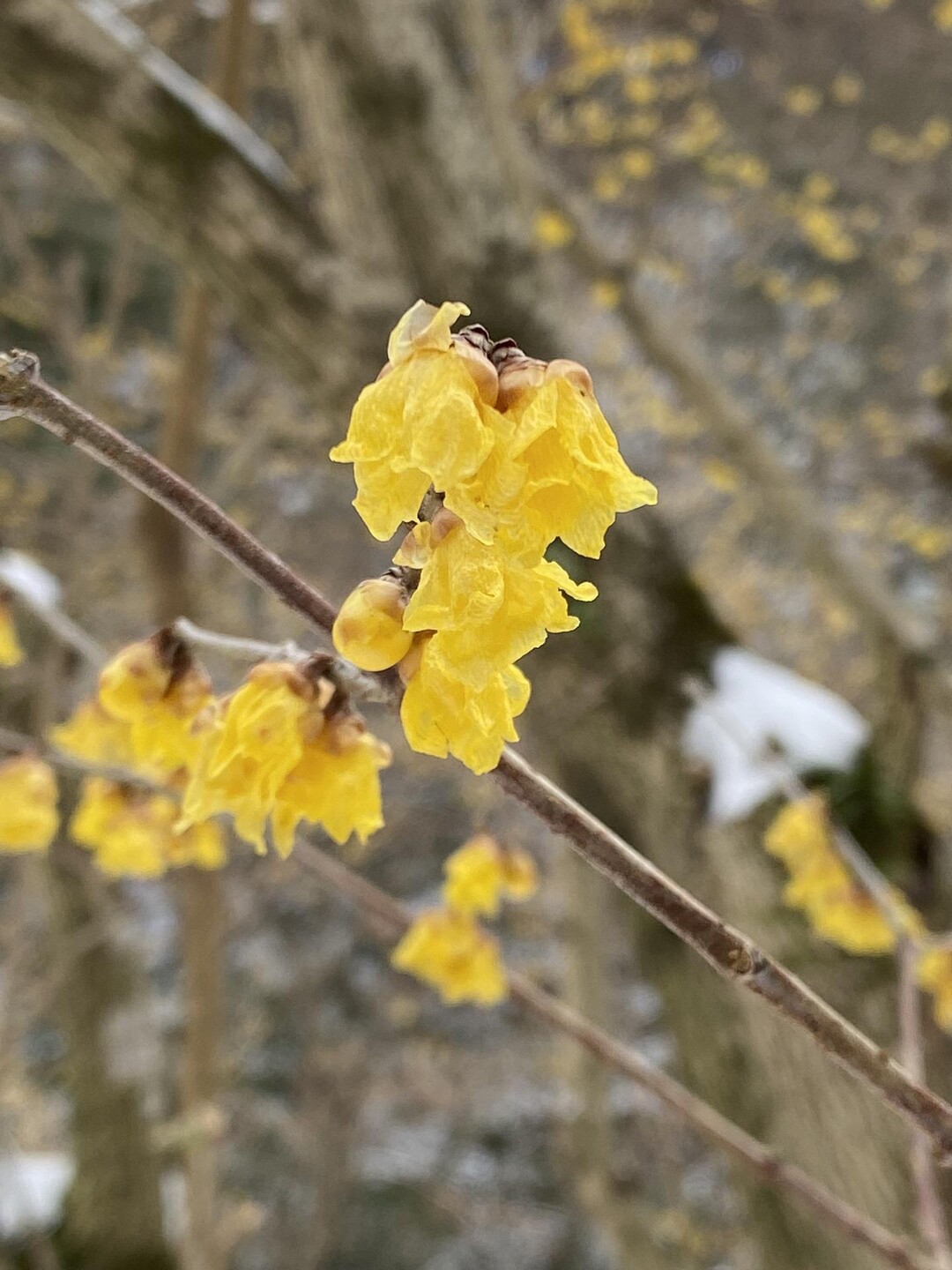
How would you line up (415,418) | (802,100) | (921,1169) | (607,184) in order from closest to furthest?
(415,418), (921,1169), (607,184), (802,100)

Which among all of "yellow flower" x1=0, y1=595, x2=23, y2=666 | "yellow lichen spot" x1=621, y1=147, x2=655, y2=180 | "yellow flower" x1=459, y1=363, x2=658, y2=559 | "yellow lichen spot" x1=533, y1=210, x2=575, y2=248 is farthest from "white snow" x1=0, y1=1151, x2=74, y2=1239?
"yellow lichen spot" x1=621, y1=147, x2=655, y2=180

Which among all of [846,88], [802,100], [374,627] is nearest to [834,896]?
[374,627]

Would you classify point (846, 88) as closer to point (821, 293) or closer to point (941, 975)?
point (821, 293)

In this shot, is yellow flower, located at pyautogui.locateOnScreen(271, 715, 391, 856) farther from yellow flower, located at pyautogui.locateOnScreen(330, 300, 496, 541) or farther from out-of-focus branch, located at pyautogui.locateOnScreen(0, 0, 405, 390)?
out-of-focus branch, located at pyautogui.locateOnScreen(0, 0, 405, 390)

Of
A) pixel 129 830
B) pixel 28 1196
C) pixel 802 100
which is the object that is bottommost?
pixel 28 1196

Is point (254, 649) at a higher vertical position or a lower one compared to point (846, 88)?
lower

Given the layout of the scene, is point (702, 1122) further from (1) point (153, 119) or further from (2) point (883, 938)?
(1) point (153, 119)

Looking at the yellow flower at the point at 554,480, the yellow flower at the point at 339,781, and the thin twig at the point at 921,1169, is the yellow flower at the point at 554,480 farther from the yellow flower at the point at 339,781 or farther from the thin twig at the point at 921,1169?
the thin twig at the point at 921,1169

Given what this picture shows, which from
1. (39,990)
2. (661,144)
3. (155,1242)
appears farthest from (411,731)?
(661,144)

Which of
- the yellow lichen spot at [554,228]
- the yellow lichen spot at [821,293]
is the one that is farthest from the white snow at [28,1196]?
the yellow lichen spot at [821,293]
